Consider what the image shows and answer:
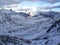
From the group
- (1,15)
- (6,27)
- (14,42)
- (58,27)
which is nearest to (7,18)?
(1,15)

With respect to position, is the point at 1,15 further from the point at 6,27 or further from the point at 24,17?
the point at 24,17

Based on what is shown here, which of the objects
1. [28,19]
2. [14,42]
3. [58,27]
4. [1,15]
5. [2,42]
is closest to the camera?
[2,42]

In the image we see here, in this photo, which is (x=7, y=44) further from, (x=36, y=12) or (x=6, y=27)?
(x=36, y=12)

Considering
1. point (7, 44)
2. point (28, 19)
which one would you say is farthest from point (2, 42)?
point (28, 19)

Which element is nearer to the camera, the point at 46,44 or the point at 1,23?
the point at 46,44

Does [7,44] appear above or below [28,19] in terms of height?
above

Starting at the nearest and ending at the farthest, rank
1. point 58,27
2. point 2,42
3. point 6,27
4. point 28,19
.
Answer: point 2,42, point 58,27, point 6,27, point 28,19
